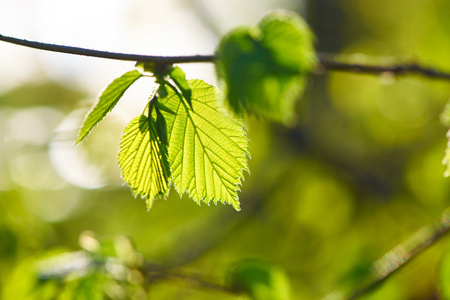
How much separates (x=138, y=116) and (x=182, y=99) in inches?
3.8

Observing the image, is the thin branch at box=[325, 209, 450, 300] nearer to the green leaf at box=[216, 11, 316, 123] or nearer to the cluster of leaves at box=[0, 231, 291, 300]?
the cluster of leaves at box=[0, 231, 291, 300]

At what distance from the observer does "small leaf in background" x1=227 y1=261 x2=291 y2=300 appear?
1.71 meters

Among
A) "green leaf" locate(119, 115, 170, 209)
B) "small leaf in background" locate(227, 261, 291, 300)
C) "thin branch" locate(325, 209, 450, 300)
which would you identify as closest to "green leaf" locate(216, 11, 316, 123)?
"green leaf" locate(119, 115, 170, 209)

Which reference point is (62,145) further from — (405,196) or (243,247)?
(405,196)

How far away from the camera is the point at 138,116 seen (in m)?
1.00

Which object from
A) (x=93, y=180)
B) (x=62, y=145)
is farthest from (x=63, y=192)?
(x=62, y=145)

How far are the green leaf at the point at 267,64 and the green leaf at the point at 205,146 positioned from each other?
2.1 inches

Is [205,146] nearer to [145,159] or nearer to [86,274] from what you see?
[145,159]

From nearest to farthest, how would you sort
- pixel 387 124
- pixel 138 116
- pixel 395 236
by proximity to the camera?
pixel 138 116, pixel 395 236, pixel 387 124

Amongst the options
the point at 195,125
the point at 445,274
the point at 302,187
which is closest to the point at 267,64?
the point at 195,125

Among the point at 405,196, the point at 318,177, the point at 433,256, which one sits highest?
the point at 318,177

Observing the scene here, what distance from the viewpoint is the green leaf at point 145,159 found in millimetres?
1001

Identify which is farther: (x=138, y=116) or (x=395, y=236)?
(x=395, y=236)

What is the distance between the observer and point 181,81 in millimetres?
970
